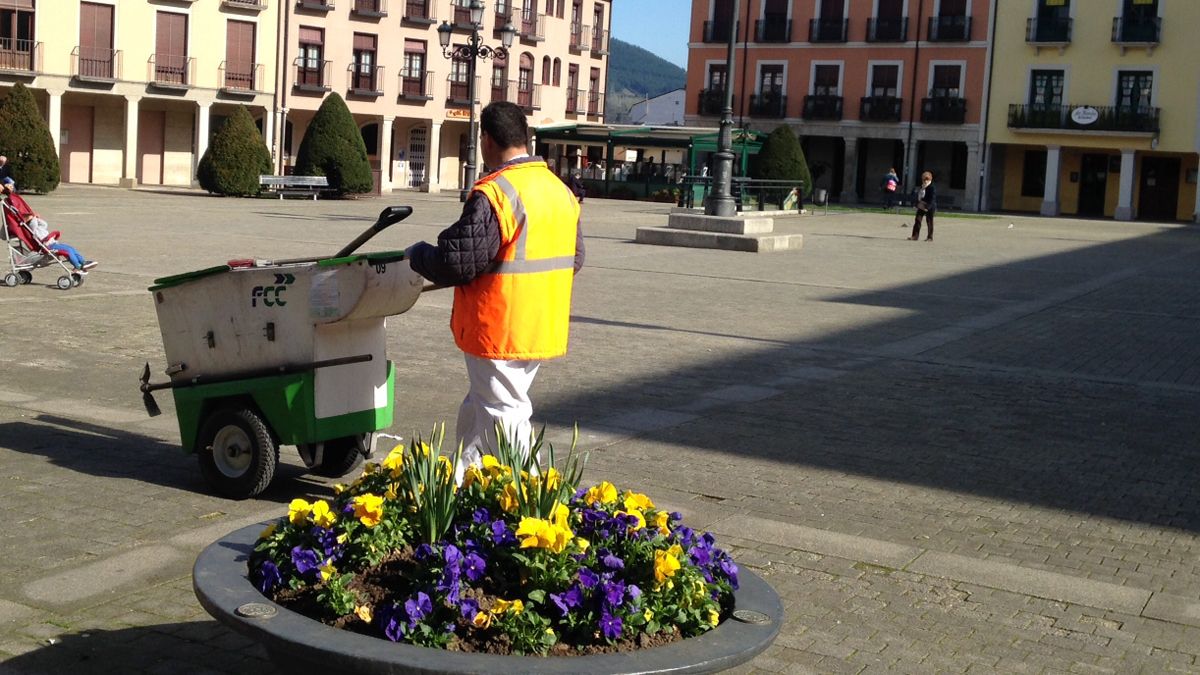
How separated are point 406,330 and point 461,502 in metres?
9.06

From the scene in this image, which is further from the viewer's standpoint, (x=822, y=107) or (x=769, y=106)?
(x=769, y=106)

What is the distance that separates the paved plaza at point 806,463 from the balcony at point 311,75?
→ 125ft

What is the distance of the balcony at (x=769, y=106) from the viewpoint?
208 ft

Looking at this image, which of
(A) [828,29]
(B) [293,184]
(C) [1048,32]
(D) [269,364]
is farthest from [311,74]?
(D) [269,364]

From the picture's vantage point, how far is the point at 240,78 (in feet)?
170

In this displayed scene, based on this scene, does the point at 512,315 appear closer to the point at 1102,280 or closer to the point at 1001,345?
the point at 1001,345

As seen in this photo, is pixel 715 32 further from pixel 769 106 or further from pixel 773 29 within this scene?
pixel 769 106

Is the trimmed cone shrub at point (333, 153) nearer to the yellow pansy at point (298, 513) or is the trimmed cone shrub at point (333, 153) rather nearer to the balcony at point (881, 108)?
the balcony at point (881, 108)

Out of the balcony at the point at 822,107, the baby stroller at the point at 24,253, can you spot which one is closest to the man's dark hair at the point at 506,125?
the baby stroller at the point at 24,253

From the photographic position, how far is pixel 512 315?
5.21m

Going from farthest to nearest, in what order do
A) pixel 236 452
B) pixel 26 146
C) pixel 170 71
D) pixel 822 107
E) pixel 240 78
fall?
pixel 822 107 → pixel 240 78 → pixel 170 71 → pixel 26 146 → pixel 236 452


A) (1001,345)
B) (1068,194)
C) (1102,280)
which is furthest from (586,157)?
(1001,345)

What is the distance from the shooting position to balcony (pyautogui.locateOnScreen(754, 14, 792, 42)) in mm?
62938

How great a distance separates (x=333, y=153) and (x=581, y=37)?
28.2 meters
